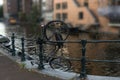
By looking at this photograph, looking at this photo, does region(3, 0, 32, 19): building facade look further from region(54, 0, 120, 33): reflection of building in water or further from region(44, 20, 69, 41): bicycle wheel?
region(44, 20, 69, 41): bicycle wheel

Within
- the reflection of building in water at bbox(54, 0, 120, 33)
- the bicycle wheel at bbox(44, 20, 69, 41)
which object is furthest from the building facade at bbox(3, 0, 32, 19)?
the bicycle wheel at bbox(44, 20, 69, 41)

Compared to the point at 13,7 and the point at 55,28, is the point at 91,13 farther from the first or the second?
the point at 13,7

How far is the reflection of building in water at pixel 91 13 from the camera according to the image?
4830 cm

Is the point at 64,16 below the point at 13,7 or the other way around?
below

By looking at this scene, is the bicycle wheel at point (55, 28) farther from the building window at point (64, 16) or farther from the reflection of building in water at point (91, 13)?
the building window at point (64, 16)

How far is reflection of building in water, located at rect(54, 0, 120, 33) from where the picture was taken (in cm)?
4830

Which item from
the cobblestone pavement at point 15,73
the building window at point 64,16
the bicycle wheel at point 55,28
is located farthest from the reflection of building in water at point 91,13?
the cobblestone pavement at point 15,73

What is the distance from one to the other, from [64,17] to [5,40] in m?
54.7

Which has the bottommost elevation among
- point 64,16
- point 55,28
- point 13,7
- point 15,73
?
point 15,73

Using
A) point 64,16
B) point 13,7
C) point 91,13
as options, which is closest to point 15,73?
point 91,13

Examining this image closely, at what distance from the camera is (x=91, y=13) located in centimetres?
5612

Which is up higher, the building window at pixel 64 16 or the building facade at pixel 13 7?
the building facade at pixel 13 7

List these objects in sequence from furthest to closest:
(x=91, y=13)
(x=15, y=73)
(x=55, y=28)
Result: (x=91, y=13), (x=55, y=28), (x=15, y=73)

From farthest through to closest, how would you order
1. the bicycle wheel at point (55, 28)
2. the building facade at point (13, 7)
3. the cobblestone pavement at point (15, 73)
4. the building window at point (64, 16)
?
the building facade at point (13, 7)
the building window at point (64, 16)
the bicycle wheel at point (55, 28)
the cobblestone pavement at point (15, 73)
